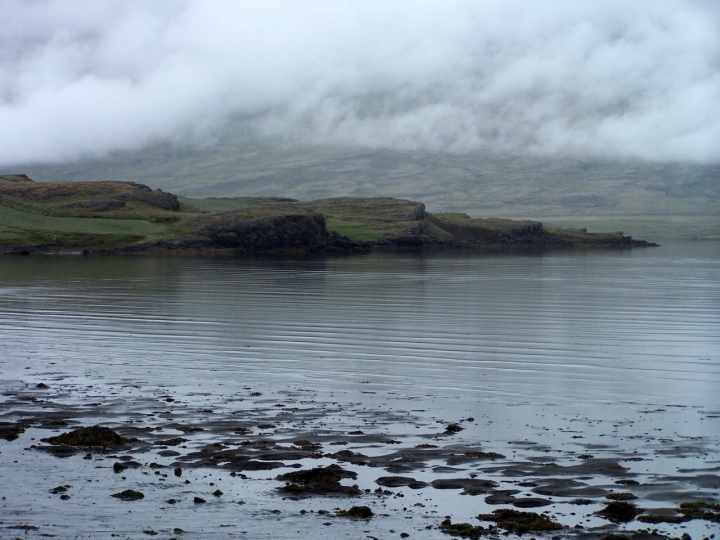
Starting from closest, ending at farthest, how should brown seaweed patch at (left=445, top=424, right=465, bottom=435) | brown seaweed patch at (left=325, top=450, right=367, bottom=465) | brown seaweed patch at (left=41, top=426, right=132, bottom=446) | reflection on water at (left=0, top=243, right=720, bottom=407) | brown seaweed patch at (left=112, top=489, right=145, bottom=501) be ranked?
brown seaweed patch at (left=112, top=489, right=145, bottom=501) < brown seaweed patch at (left=325, top=450, right=367, bottom=465) < brown seaweed patch at (left=41, top=426, right=132, bottom=446) < brown seaweed patch at (left=445, top=424, right=465, bottom=435) < reflection on water at (left=0, top=243, right=720, bottom=407)

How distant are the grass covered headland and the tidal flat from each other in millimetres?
86306

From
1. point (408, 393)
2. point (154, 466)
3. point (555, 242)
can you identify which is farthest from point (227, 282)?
point (555, 242)

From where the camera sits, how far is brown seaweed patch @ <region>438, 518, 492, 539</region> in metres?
11.0

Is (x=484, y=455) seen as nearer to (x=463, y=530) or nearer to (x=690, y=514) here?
(x=463, y=530)

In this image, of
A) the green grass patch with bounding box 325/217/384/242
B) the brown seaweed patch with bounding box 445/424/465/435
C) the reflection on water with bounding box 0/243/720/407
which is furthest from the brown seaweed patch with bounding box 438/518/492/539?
the green grass patch with bounding box 325/217/384/242

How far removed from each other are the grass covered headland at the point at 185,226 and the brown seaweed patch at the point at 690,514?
107 m

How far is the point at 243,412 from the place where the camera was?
1783 centimetres

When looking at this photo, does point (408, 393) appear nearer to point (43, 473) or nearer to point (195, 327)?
point (43, 473)

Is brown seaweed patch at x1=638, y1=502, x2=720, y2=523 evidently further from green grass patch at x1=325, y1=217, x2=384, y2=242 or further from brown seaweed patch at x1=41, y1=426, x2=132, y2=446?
green grass patch at x1=325, y1=217, x2=384, y2=242

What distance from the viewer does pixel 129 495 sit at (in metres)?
12.4

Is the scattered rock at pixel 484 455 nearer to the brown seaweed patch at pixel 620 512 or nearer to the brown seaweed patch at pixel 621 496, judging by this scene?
the brown seaweed patch at pixel 621 496

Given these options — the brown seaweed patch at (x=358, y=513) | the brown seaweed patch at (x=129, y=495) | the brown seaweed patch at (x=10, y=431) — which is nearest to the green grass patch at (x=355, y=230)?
the brown seaweed patch at (x=10, y=431)

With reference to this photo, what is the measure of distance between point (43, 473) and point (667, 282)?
5935cm

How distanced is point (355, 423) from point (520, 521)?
19.8ft
